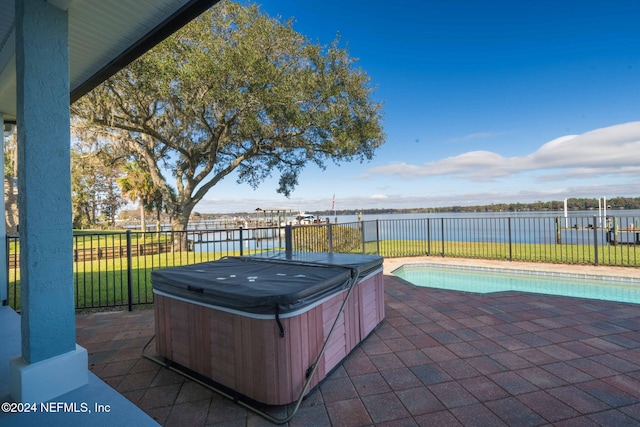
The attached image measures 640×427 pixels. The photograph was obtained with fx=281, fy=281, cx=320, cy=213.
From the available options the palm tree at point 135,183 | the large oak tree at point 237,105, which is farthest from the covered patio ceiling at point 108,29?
the palm tree at point 135,183

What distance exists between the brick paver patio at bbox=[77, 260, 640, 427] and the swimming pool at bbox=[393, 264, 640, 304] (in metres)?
1.92

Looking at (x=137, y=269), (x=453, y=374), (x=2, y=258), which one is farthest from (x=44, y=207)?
(x=137, y=269)

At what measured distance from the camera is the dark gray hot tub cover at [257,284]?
1.79 meters

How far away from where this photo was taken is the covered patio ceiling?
192cm

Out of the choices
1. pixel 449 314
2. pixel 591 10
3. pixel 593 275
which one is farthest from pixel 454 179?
pixel 449 314

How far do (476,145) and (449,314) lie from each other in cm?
1671

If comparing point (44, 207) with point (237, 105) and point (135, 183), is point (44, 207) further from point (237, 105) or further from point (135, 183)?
point (135, 183)

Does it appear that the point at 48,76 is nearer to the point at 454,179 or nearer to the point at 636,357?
the point at 636,357

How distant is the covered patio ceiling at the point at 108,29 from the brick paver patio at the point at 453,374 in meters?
2.33

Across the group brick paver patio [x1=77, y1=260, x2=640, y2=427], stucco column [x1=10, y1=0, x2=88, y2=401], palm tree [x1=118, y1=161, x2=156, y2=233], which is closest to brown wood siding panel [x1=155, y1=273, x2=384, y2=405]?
brick paver patio [x1=77, y1=260, x2=640, y2=427]

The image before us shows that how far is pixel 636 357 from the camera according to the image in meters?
2.45

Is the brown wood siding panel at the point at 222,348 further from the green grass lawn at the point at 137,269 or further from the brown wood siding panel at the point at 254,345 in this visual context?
the green grass lawn at the point at 137,269

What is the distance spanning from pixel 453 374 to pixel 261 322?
1622mm

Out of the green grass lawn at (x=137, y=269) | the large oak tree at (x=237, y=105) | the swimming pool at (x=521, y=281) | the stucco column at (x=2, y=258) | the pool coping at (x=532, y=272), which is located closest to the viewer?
the stucco column at (x=2, y=258)
